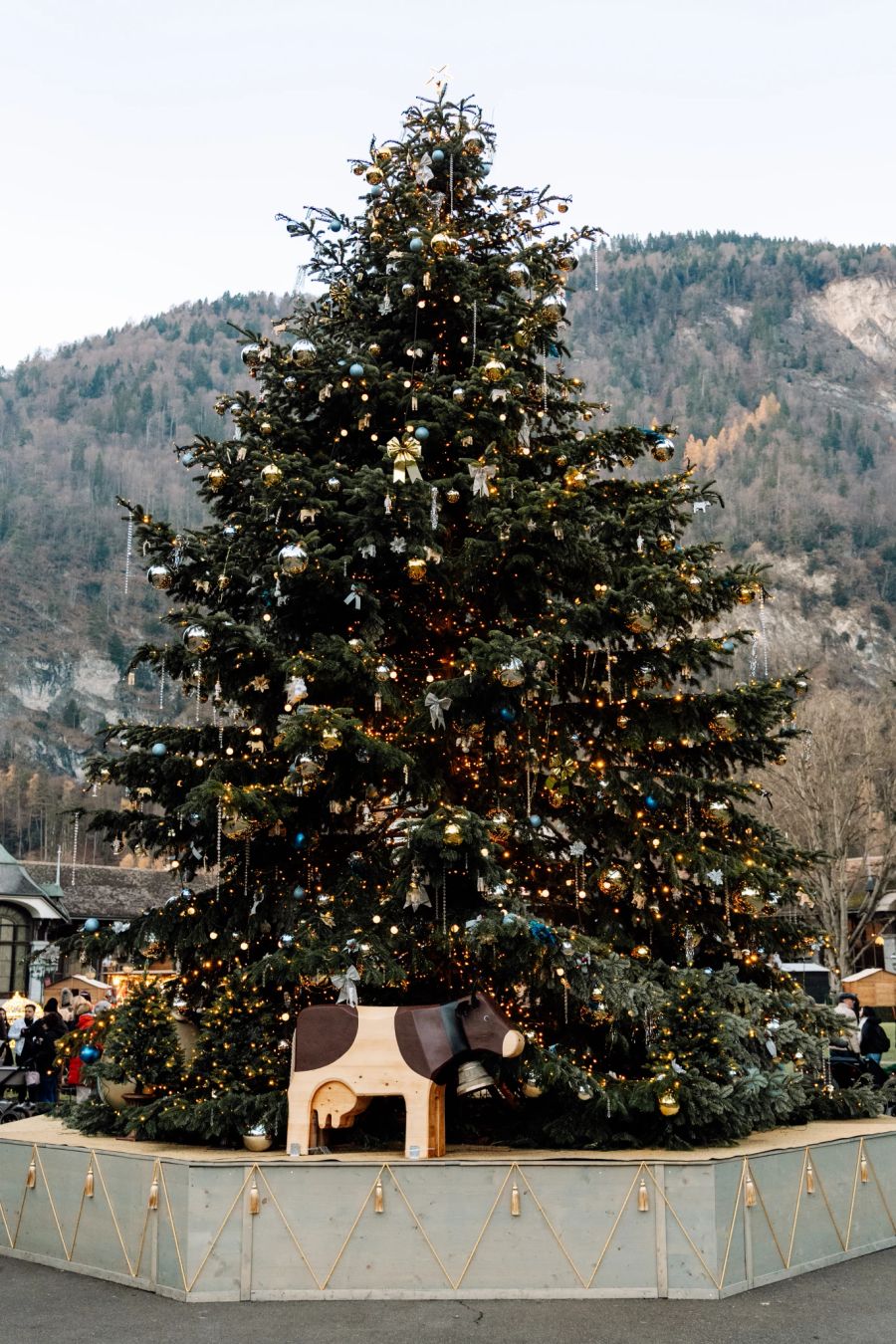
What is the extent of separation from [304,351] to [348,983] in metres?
5.92

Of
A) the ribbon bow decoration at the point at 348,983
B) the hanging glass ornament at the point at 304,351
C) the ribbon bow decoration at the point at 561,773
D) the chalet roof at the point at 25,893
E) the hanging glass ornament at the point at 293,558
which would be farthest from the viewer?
the chalet roof at the point at 25,893

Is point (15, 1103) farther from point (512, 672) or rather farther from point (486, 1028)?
→ point (512, 672)

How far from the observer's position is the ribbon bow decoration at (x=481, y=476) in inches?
431

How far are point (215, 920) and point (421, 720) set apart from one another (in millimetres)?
2584

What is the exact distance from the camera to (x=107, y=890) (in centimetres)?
5103

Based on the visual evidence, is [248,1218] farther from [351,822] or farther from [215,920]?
[351,822]

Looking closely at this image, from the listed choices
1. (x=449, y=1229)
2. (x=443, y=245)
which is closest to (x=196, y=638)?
(x=443, y=245)

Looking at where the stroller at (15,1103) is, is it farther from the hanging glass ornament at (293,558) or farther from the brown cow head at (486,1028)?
the hanging glass ornament at (293,558)

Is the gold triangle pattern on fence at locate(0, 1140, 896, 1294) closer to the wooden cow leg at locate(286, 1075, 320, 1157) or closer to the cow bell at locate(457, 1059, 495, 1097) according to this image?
the wooden cow leg at locate(286, 1075, 320, 1157)

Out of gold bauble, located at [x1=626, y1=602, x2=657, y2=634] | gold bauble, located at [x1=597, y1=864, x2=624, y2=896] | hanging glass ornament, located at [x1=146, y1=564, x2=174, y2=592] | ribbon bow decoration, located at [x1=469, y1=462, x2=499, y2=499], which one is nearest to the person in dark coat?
gold bauble, located at [x1=597, y1=864, x2=624, y2=896]

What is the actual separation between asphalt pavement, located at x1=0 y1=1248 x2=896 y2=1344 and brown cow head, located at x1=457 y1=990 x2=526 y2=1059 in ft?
5.45

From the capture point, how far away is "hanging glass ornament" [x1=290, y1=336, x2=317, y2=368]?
1140 cm

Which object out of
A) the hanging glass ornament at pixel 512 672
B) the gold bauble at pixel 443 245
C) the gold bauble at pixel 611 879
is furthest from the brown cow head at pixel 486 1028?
the gold bauble at pixel 443 245

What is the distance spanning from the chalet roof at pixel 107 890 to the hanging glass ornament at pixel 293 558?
3852cm
